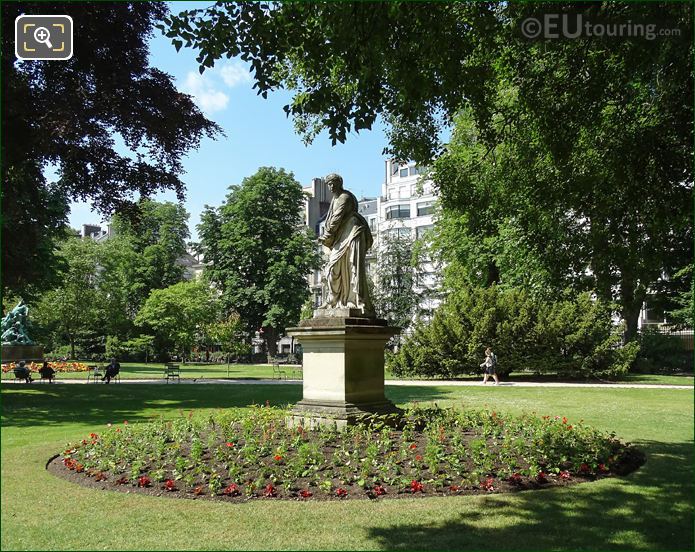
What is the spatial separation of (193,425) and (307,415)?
6.82 ft

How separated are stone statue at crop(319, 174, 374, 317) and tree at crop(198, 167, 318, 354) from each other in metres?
38.0

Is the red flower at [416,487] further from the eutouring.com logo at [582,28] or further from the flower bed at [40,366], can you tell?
the flower bed at [40,366]

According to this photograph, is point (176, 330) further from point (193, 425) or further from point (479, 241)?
point (193, 425)

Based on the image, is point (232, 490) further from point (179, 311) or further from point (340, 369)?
point (179, 311)

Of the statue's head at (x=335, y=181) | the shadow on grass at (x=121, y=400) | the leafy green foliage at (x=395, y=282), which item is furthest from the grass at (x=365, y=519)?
the leafy green foliage at (x=395, y=282)

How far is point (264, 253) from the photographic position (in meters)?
51.0

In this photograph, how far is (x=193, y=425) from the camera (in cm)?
1048

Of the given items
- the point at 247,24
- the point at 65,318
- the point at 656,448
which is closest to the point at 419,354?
the point at 656,448

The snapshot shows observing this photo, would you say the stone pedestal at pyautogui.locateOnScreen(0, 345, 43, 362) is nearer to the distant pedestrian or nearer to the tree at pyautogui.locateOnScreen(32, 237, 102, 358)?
the tree at pyautogui.locateOnScreen(32, 237, 102, 358)

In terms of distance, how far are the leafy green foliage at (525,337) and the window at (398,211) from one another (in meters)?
46.0

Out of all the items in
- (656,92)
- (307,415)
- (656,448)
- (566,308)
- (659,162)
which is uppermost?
(656,92)

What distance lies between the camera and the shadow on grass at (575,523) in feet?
18.3

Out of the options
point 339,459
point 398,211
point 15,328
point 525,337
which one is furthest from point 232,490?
point 398,211

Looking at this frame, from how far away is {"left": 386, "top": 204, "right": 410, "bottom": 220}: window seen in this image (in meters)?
75.6
